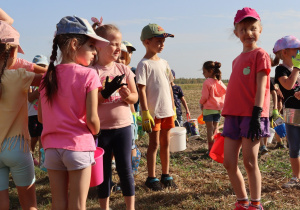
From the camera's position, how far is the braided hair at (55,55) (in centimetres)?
252

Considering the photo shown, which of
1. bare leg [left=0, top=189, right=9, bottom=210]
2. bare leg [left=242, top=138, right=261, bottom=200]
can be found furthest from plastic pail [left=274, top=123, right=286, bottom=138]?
bare leg [left=0, top=189, right=9, bottom=210]

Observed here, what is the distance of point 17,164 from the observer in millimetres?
2773

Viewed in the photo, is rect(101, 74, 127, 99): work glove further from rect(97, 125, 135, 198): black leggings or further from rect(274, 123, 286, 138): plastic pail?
rect(274, 123, 286, 138): plastic pail

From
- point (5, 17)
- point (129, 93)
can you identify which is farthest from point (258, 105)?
point (5, 17)

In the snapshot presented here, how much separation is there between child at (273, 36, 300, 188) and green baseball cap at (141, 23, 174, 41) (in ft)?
4.51

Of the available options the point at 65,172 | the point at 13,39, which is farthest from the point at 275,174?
the point at 13,39

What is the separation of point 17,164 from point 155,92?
2.08 metres

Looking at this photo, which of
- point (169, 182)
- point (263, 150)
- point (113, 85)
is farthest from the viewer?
point (263, 150)

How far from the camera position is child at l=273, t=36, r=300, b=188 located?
432 centimetres

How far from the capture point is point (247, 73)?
3449mm

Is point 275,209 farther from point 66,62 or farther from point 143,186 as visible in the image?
point 66,62

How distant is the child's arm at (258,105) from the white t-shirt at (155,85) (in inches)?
54.5

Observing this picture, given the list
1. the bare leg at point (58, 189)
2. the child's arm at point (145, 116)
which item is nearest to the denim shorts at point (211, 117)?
the child's arm at point (145, 116)

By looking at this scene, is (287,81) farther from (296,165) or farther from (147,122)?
(147,122)
